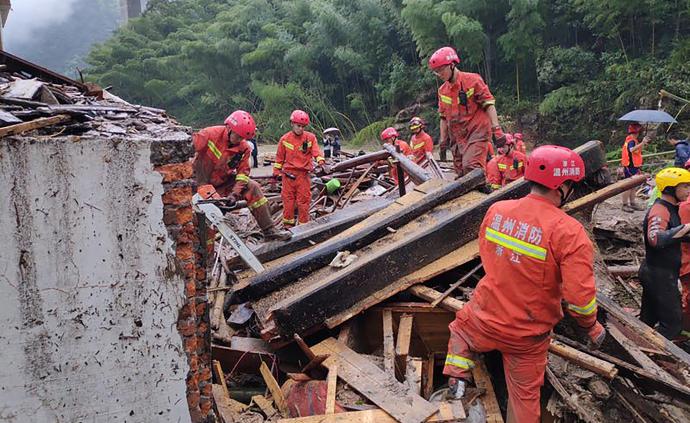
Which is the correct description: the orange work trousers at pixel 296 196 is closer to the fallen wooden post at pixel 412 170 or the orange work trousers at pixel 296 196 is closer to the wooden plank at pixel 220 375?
the fallen wooden post at pixel 412 170

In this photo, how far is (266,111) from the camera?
89.5 feet

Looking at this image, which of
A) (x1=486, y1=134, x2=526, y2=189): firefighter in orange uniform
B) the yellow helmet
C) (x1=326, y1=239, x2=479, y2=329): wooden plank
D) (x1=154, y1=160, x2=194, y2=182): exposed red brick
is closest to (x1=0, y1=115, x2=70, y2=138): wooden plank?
(x1=154, y1=160, x2=194, y2=182): exposed red brick

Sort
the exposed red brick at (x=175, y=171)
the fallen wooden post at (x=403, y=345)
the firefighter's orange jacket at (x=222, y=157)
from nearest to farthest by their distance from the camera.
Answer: the exposed red brick at (x=175, y=171)
the fallen wooden post at (x=403, y=345)
the firefighter's orange jacket at (x=222, y=157)

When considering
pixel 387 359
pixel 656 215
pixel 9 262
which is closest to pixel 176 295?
pixel 9 262

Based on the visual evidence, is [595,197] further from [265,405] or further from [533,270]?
[265,405]

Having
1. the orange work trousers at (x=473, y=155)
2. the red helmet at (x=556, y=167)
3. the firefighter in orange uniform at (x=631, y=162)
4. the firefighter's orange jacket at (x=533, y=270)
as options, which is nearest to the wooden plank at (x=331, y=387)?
the firefighter's orange jacket at (x=533, y=270)

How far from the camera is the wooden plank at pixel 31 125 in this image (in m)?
2.20

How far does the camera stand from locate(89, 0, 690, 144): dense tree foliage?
55.0 feet

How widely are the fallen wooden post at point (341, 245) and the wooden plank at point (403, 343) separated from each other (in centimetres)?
94

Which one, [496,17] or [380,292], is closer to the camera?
[380,292]

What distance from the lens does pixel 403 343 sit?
154 inches

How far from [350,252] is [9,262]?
2.91 m

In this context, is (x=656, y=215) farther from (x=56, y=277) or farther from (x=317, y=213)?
(x=317, y=213)

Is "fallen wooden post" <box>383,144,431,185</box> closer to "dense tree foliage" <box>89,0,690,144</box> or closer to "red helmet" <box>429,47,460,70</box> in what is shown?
"red helmet" <box>429,47,460,70</box>
